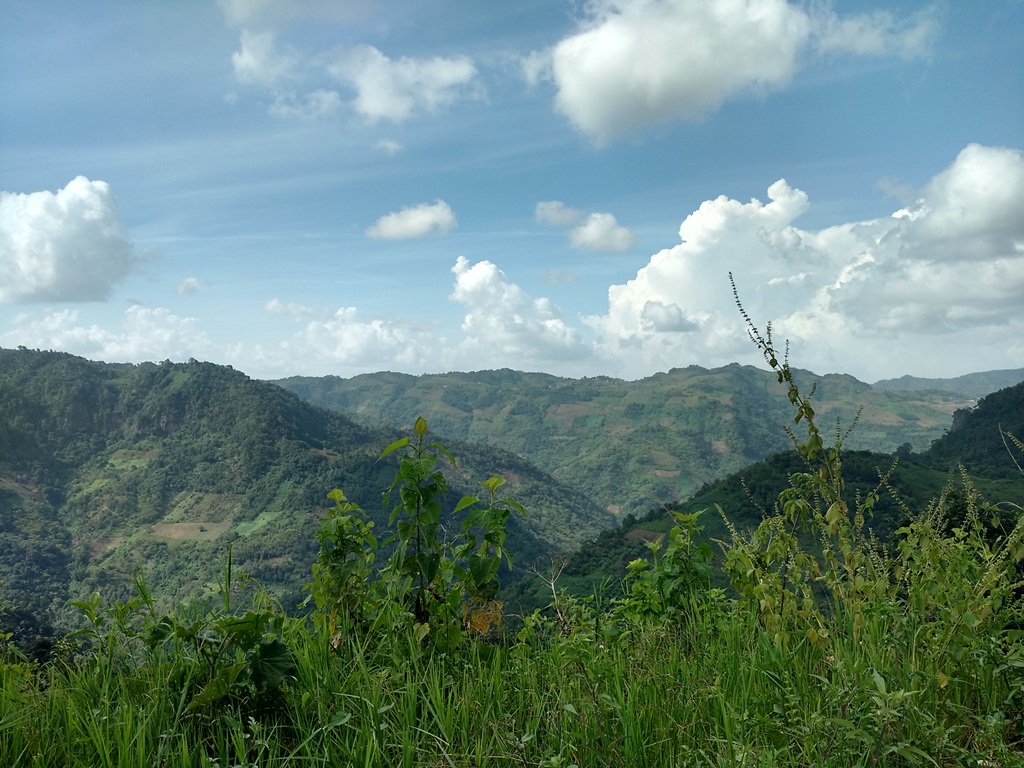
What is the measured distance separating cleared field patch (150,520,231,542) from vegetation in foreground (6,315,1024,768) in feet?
552

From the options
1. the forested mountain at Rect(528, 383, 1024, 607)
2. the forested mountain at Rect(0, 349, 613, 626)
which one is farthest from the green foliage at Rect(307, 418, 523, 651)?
the forested mountain at Rect(0, 349, 613, 626)

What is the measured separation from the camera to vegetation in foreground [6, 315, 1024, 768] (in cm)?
271

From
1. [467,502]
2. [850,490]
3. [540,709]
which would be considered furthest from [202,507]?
[540,709]

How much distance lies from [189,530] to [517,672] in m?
180

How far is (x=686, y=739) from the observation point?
2.94m

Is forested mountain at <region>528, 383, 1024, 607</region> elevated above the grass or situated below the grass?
below

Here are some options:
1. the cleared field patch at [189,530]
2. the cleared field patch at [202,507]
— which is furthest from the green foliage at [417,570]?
the cleared field patch at [202,507]

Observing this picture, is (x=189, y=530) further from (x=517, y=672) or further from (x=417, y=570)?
(x=517, y=672)

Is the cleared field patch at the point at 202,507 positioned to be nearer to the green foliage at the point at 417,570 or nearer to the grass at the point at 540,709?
the green foliage at the point at 417,570

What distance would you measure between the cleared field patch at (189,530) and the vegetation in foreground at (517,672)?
168307mm

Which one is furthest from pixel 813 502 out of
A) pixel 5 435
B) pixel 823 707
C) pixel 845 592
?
pixel 5 435

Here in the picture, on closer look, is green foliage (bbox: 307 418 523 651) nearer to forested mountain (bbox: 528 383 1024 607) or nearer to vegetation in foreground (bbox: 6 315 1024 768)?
vegetation in foreground (bbox: 6 315 1024 768)

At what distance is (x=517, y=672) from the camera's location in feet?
11.7

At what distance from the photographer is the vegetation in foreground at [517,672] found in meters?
2.71
